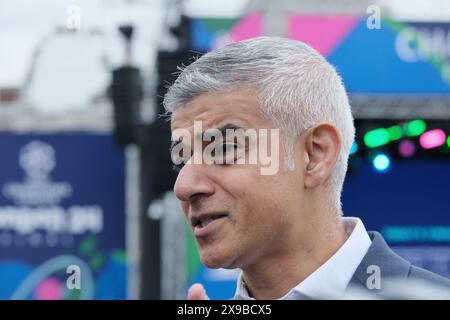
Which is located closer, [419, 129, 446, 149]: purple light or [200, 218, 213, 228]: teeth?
[200, 218, 213, 228]: teeth

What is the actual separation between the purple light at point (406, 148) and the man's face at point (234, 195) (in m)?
5.50

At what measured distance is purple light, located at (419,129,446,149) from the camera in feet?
20.4

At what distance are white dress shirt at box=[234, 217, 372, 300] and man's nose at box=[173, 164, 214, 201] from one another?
24cm

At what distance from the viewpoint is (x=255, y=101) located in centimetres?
146

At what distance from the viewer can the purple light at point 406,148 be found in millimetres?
6867

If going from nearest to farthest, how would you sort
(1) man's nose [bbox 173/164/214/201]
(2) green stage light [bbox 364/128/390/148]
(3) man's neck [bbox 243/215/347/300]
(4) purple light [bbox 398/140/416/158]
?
(1) man's nose [bbox 173/164/214/201] < (3) man's neck [bbox 243/215/347/300] < (2) green stage light [bbox 364/128/390/148] < (4) purple light [bbox 398/140/416/158]

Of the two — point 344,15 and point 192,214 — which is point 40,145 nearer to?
point 344,15

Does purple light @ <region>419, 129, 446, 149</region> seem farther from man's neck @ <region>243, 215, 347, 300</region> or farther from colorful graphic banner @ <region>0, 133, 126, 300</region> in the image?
man's neck @ <region>243, 215, 347, 300</region>

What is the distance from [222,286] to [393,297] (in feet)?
18.1

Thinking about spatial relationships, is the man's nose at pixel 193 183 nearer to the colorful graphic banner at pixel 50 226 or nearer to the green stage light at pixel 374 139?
the green stage light at pixel 374 139

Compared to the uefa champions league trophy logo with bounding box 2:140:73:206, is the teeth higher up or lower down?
lower down

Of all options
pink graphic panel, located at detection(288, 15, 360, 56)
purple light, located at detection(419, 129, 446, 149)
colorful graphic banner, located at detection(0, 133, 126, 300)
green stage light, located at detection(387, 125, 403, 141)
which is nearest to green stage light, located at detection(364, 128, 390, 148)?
purple light, located at detection(419, 129, 446, 149)

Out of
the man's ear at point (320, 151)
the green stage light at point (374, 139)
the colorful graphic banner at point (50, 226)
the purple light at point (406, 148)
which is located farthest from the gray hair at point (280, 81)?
the colorful graphic banner at point (50, 226)
